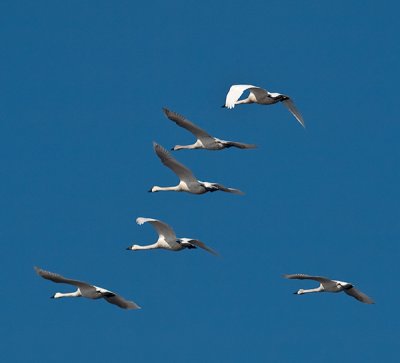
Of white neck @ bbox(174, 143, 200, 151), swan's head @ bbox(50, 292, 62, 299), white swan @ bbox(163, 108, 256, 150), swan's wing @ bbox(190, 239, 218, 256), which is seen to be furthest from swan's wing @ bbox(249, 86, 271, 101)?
swan's head @ bbox(50, 292, 62, 299)

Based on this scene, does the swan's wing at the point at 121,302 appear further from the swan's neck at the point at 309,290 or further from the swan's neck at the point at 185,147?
the swan's neck at the point at 309,290

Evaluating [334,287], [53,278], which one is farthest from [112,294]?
[334,287]

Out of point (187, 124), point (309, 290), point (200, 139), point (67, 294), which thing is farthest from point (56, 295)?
point (309, 290)

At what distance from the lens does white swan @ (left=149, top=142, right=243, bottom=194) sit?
72.7m

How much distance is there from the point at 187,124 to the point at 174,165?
1.65 metres

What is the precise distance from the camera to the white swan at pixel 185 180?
238 ft

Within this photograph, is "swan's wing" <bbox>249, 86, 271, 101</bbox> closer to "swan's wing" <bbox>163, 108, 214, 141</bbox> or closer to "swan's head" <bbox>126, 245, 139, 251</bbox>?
"swan's wing" <bbox>163, 108, 214, 141</bbox>

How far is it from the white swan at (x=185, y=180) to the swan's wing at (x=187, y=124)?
113 centimetres

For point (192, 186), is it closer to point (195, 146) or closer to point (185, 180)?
point (185, 180)

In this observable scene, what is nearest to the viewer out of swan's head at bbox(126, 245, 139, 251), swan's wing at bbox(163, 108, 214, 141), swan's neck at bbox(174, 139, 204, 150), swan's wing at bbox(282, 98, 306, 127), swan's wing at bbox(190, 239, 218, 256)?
swan's wing at bbox(163, 108, 214, 141)

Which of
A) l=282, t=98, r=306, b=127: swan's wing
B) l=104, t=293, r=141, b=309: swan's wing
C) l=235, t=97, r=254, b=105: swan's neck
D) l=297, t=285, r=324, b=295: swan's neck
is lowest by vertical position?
l=104, t=293, r=141, b=309: swan's wing

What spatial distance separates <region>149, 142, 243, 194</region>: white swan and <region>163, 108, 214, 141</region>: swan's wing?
3.71 feet

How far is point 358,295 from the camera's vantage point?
241ft

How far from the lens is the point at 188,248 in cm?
7312
